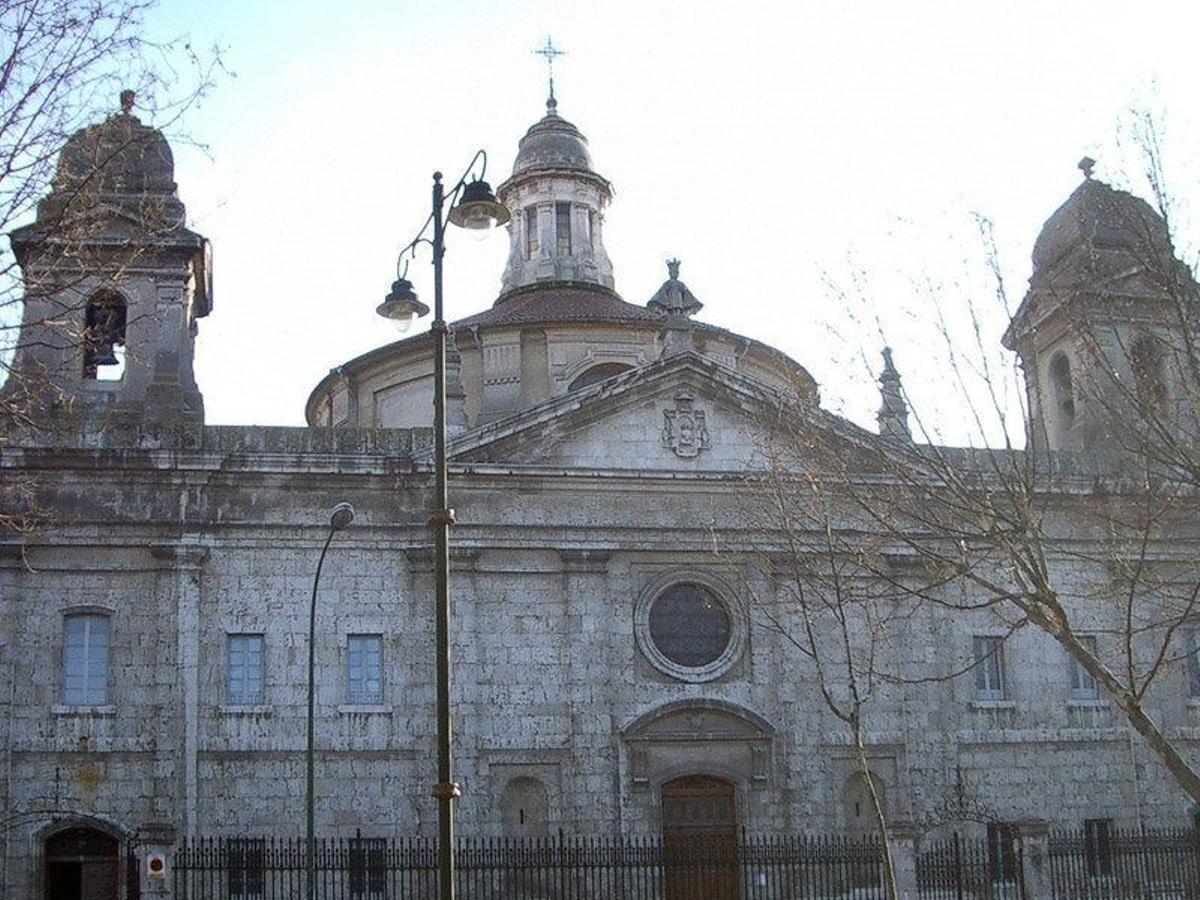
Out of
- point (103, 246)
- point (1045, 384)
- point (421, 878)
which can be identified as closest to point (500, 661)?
point (421, 878)

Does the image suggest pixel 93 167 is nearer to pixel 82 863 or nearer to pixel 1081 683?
pixel 82 863

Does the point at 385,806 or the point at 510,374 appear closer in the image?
the point at 385,806

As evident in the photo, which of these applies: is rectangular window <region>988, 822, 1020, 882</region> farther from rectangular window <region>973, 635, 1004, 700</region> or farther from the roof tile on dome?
the roof tile on dome

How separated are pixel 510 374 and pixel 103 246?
38.7 ft

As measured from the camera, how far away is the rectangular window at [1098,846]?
29.2 meters

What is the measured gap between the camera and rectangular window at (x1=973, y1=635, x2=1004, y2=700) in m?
30.8

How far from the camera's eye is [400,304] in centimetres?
1570

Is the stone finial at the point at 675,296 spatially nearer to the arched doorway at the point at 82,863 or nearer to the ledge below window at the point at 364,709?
the ledge below window at the point at 364,709

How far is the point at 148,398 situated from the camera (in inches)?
1124

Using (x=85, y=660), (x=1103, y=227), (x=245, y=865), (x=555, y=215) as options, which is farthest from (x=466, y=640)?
(x=555, y=215)

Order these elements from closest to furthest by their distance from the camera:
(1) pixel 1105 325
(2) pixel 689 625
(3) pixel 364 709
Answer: (3) pixel 364 709
(2) pixel 689 625
(1) pixel 1105 325

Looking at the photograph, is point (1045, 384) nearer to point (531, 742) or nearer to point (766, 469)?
point (766, 469)

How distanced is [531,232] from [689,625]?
14446 mm

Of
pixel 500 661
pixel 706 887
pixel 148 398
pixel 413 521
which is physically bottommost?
pixel 706 887
